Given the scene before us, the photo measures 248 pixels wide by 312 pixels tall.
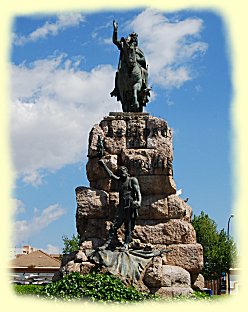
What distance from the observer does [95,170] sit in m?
15.9

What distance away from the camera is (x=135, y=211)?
1483 centimetres

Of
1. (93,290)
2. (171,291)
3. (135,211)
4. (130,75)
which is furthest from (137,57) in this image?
(93,290)

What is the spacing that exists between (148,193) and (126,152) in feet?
Result: 4.25

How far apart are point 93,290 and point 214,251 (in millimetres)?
26455

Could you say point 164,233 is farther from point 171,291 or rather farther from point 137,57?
point 137,57

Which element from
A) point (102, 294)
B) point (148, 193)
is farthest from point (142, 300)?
point (148, 193)

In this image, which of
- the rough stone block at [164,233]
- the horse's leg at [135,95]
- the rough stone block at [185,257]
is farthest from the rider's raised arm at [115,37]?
the rough stone block at [185,257]

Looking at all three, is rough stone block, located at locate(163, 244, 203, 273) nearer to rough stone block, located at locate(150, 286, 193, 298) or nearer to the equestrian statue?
rough stone block, located at locate(150, 286, 193, 298)

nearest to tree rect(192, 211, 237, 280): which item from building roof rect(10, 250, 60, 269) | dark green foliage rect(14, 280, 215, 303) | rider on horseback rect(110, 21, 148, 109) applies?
building roof rect(10, 250, 60, 269)

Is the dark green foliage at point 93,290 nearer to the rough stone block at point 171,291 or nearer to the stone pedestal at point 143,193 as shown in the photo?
the rough stone block at point 171,291

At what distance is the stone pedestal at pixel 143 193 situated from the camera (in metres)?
15.2

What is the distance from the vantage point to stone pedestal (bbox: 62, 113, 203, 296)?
49.9ft

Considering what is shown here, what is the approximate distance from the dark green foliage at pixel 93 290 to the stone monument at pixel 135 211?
101cm

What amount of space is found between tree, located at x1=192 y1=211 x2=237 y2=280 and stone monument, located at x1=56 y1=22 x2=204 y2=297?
2272 cm
